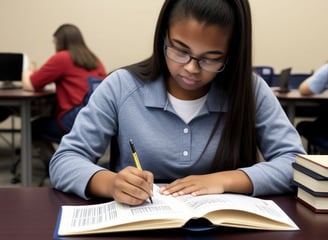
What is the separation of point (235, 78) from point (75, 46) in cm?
239

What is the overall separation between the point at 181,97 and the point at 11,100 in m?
2.08

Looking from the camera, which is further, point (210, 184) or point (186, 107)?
point (186, 107)

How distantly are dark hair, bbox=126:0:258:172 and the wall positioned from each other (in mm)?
4106

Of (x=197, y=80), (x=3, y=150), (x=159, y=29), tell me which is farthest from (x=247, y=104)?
(x=3, y=150)

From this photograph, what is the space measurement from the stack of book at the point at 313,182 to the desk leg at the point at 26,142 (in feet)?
7.97

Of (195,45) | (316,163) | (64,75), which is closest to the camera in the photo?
(316,163)

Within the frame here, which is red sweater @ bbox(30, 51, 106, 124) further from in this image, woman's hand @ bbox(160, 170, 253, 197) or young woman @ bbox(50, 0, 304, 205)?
woman's hand @ bbox(160, 170, 253, 197)

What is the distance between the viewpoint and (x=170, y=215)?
733 millimetres

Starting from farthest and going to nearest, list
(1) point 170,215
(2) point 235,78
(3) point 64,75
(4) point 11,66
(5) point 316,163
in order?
(4) point 11,66, (3) point 64,75, (2) point 235,78, (5) point 316,163, (1) point 170,215

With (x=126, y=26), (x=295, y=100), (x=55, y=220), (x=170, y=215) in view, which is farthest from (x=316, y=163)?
(x=126, y=26)

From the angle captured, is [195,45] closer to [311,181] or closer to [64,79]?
[311,181]

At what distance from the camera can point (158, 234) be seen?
73 cm

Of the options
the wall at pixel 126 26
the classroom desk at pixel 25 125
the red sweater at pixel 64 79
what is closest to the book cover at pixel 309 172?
the classroom desk at pixel 25 125

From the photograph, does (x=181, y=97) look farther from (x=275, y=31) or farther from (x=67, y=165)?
(x=275, y=31)
